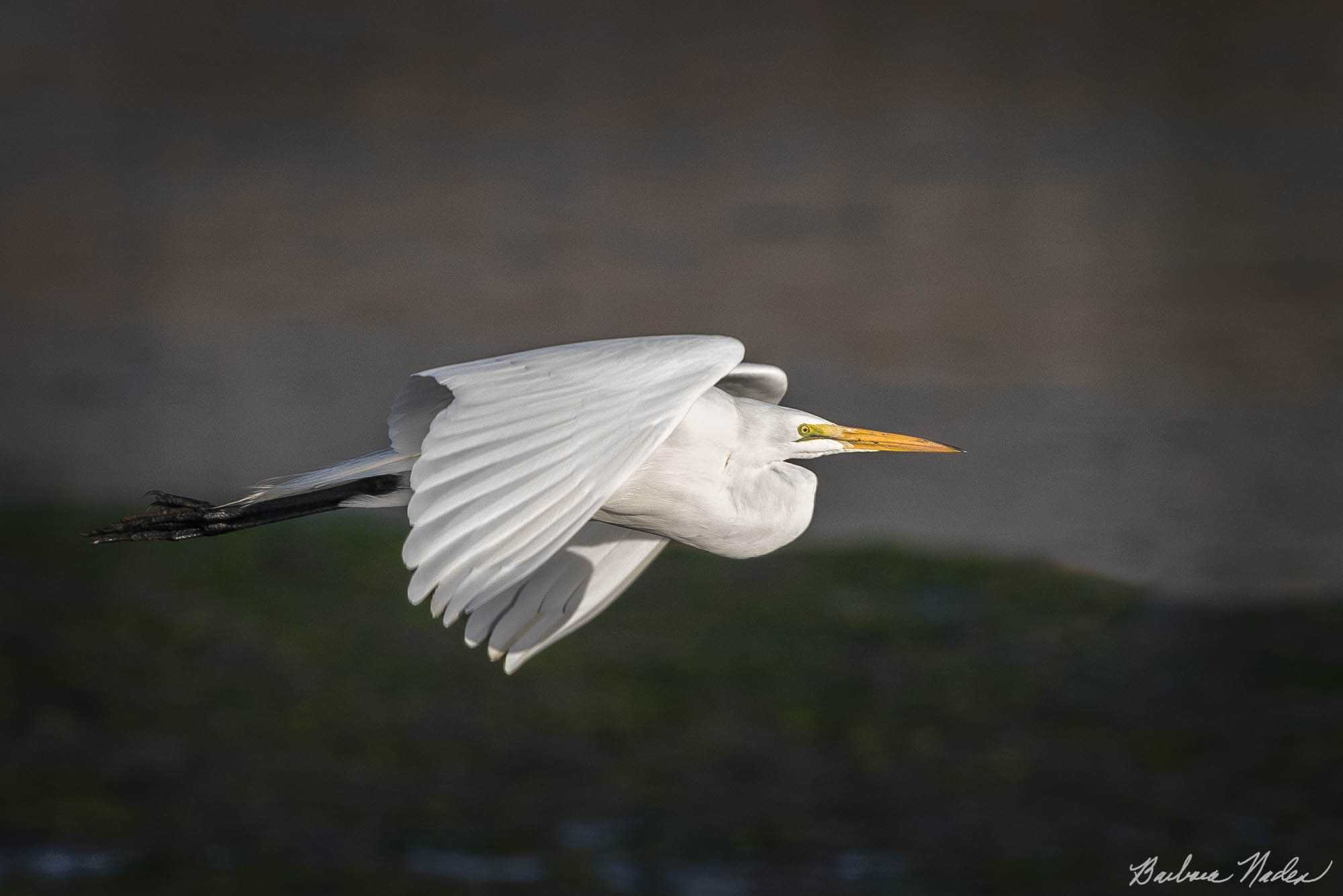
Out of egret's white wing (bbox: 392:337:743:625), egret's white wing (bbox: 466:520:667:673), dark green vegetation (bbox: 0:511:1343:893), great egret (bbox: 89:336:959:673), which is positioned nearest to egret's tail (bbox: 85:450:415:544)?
great egret (bbox: 89:336:959:673)

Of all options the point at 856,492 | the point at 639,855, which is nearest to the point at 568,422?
the point at 639,855

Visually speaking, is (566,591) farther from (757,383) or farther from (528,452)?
(528,452)

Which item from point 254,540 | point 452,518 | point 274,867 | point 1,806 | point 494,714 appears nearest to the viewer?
point 452,518

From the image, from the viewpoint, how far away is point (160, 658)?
6.41 m

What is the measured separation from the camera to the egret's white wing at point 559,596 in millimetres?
3521

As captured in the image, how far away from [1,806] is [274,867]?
1084mm

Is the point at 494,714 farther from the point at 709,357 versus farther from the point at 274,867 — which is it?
the point at 709,357

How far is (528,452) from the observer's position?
2559 mm

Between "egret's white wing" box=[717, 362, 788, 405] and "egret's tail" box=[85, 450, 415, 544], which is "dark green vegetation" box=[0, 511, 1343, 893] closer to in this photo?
"egret's tail" box=[85, 450, 415, 544]

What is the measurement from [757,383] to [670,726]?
2852mm
